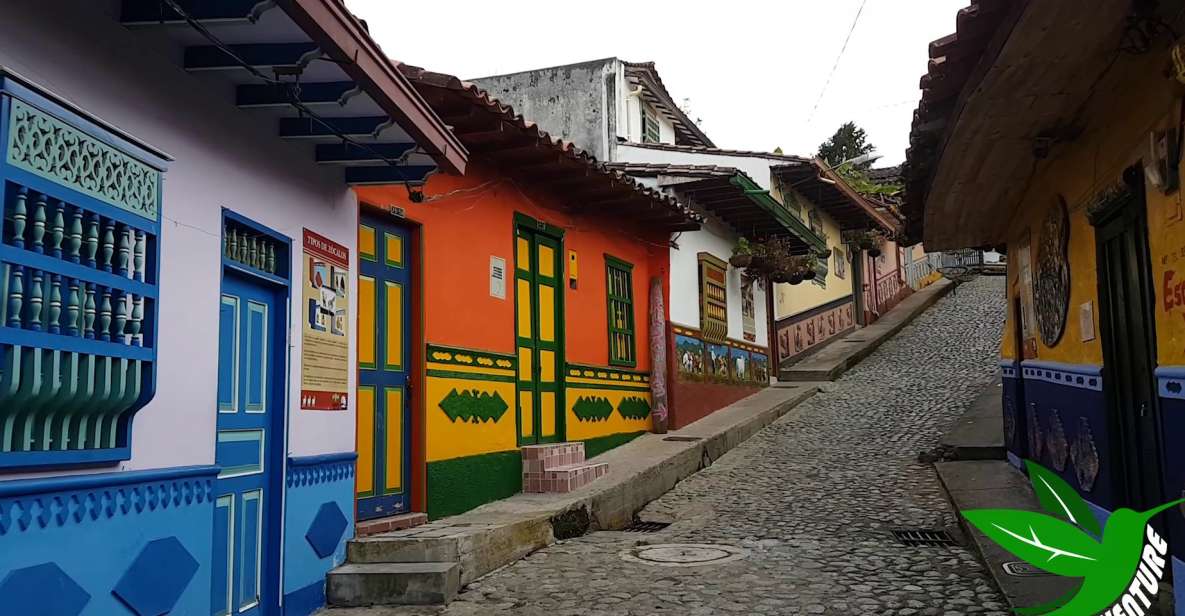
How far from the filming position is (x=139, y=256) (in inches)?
148

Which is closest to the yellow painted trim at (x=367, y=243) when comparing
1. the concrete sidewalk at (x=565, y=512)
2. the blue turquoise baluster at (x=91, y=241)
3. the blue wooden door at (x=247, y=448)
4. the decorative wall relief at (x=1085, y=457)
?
the blue wooden door at (x=247, y=448)

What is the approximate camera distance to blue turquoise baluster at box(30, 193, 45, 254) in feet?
10.5

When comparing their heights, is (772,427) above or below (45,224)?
below

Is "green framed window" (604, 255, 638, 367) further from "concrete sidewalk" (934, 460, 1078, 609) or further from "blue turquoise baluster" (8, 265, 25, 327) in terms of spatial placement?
"blue turquoise baluster" (8, 265, 25, 327)

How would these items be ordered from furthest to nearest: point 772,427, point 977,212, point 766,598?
point 772,427 < point 977,212 < point 766,598

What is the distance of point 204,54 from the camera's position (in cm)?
430

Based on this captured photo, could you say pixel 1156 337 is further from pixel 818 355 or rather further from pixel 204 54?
pixel 818 355

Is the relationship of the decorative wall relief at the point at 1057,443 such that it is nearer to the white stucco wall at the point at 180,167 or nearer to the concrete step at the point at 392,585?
the concrete step at the point at 392,585

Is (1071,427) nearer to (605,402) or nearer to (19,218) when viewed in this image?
(605,402)

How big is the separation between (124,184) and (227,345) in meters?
1.29

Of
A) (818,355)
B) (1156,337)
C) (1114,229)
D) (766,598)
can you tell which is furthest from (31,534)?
(818,355)

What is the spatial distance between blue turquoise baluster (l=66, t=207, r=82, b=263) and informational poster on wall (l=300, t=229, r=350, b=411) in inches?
80.9

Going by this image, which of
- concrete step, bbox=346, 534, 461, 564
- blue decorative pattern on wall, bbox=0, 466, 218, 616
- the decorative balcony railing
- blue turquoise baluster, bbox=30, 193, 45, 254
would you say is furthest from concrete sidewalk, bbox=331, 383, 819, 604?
blue turquoise baluster, bbox=30, 193, 45, 254

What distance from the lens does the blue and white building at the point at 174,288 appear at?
127 inches
